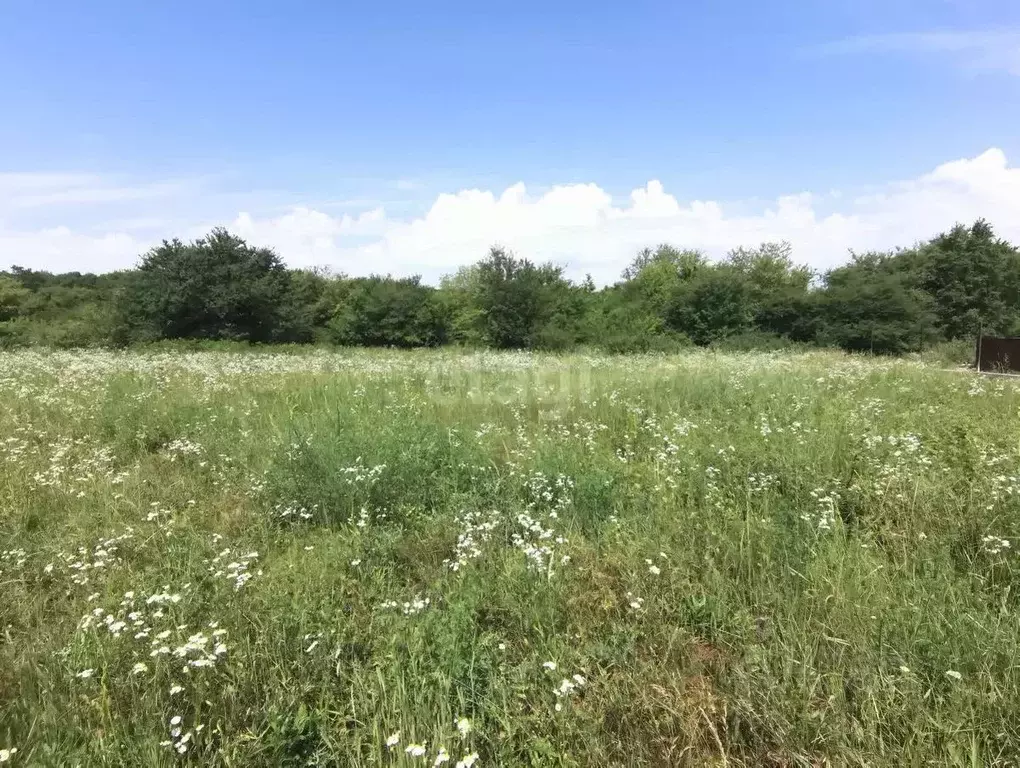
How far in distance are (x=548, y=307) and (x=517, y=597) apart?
91.8 ft

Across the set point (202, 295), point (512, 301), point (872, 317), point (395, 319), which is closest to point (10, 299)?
point (202, 295)

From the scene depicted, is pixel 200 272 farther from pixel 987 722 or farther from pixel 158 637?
pixel 987 722

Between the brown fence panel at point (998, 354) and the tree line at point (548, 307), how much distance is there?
817cm

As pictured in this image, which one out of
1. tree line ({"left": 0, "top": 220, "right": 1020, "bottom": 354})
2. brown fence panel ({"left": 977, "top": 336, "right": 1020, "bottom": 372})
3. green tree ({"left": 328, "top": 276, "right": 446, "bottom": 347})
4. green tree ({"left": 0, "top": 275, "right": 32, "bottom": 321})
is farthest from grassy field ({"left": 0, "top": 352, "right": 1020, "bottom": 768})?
green tree ({"left": 0, "top": 275, "right": 32, "bottom": 321})

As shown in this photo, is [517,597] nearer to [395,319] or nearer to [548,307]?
[548,307]

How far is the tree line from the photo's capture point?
26656 mm

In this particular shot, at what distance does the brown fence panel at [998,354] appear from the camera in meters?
17.7

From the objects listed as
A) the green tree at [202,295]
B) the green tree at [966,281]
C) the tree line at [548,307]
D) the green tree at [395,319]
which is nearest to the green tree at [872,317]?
the tree line at [548,307]

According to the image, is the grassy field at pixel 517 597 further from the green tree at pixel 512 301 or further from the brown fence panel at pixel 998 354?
the green tree at pixel 512 301

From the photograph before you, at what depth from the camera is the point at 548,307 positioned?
30.2 meters

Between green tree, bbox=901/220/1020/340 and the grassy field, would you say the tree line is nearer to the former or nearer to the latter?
green tree, bbox=901/220/1020/340

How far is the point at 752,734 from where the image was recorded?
6.99 ft

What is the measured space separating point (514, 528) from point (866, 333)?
101 feet

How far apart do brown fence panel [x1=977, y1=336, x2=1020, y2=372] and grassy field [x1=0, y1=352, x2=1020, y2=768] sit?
16.6 meters
